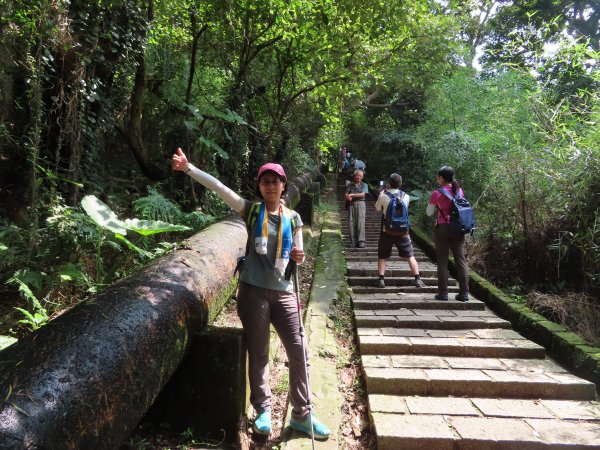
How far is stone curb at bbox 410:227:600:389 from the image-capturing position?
396cm

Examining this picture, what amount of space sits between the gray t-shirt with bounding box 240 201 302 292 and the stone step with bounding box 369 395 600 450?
4.39 ft

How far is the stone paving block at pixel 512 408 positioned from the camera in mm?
3271

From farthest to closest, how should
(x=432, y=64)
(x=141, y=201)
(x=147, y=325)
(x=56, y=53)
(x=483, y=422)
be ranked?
(x=432, y=64) → (x=141, y=201) → (x=56, y=53) → (x=483, y=422) → (x=147, y=325)

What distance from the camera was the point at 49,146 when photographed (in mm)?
4824

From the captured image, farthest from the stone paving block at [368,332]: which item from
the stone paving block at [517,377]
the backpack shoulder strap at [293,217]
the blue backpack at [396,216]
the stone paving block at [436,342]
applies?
the backpack shoulder strap at [293,217]

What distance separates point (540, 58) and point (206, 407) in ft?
Answer: 24.3

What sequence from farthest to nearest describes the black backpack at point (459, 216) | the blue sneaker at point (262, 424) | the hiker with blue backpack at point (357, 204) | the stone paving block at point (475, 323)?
1. the hiker with blue backpack at point (357, 204)
2. the black backpack at point (459, 216)
3. the stone paving block at point (475, 323)
4. the blue sneaker at point (262, 424)

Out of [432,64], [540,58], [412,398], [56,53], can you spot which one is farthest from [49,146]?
[432,64]

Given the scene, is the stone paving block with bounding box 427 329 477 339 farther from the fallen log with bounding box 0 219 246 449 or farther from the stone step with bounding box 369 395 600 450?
the fallen log with bounding box 0 219 246 449

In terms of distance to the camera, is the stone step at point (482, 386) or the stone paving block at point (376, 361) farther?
the stone paving block at point (376, 361)

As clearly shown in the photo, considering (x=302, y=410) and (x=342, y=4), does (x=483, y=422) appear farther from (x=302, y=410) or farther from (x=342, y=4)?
(x=342, y=4)

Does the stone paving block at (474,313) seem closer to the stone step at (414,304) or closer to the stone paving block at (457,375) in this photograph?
the stone step at (414,304)

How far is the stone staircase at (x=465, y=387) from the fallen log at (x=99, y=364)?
1729mm

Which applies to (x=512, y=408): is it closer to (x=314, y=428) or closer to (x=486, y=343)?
(x=486, y=343)
